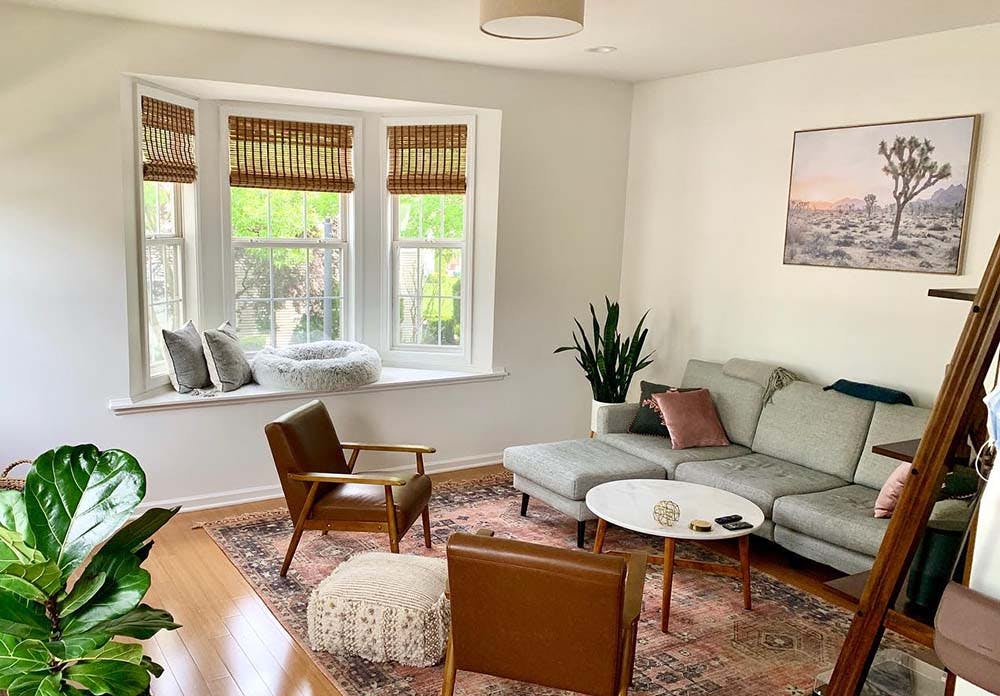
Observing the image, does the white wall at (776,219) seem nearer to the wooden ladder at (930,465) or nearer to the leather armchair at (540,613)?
the leather armchair at (540,613)

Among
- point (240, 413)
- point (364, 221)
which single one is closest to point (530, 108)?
point (364, 221)

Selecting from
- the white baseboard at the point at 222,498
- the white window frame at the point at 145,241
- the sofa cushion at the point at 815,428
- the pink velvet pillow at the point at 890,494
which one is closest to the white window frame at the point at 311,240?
the white window frame at the point at 145,241

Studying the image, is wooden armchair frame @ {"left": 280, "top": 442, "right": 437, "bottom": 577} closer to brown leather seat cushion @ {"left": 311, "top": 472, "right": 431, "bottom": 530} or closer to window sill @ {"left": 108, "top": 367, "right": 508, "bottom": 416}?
brown leather seat cushion @ {"left": 311, "top": 472, "right": 431, "bottom": 530}

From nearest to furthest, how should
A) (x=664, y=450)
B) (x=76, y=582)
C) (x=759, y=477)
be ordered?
(x=76, y=582) < (x=759, y=477) < (x=664, y=450)

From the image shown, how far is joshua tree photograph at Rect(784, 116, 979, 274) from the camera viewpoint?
4129 millimetres

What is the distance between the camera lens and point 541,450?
15.5 feet

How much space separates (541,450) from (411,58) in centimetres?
248

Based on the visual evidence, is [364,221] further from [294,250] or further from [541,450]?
[541,450]

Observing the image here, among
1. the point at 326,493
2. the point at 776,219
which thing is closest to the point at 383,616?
the point at 326,493

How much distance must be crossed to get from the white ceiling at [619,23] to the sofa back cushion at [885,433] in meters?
1.84

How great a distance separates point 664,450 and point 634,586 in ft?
6.32

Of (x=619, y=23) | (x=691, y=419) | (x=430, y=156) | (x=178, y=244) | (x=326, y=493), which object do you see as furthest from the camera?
(x=430, y=156)

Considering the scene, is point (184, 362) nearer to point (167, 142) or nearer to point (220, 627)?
point (167, 142)

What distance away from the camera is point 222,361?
497 cm
